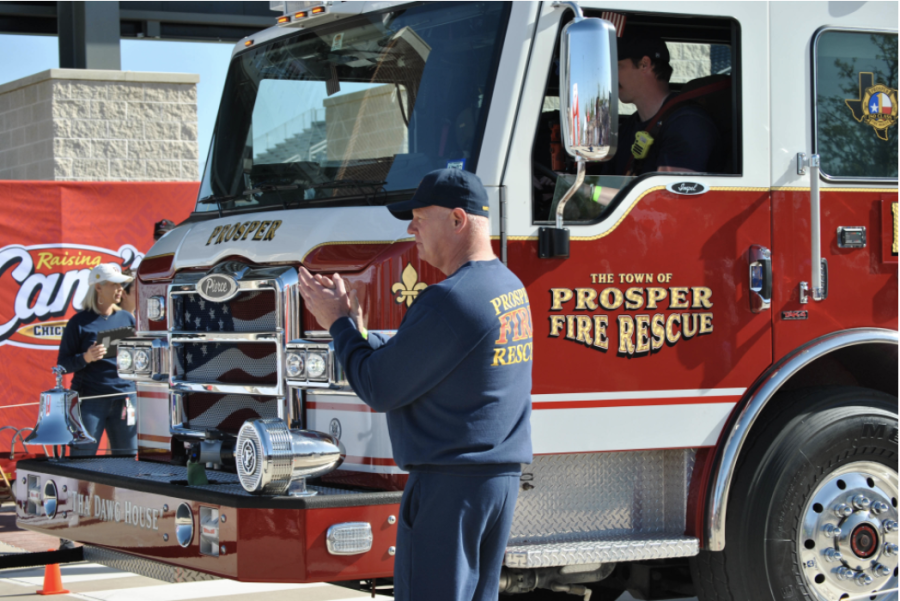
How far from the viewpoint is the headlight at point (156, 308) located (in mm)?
5078

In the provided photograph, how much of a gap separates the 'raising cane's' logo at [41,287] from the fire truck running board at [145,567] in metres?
4.69

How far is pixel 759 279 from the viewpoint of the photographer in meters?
4.50

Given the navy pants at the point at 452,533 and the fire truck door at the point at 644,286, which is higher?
the fire truck door at the point at 644,286

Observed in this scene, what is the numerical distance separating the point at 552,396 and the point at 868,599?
1725 mm

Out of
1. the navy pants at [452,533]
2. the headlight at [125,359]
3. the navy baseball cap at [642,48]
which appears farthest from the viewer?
the headlight at [125,359]

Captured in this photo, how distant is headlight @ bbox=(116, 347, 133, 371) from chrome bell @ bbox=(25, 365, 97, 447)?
0.99ft

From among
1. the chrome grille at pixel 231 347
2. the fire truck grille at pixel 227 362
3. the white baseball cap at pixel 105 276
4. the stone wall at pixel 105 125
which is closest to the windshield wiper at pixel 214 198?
the chrome grille at pixel 231 347

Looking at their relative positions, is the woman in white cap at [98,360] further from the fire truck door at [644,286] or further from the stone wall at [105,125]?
the fire truck door at [644,286]

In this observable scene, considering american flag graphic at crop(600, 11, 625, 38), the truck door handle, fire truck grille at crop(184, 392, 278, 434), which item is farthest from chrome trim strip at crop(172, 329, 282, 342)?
the truck door handle

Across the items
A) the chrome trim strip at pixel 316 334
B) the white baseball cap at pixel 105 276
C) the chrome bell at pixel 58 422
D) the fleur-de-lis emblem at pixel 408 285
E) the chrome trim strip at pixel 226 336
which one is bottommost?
the chrome bell at pixel 58 422

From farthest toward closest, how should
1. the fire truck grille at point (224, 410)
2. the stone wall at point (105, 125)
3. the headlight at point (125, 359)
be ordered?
the stone wall at point (105, 125)
the headlight at point (125, 359)
the fire truck grille at point (224, 410)

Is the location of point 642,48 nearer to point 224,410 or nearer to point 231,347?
point 231,347

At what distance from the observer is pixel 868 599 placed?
469 cm

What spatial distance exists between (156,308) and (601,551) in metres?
2.33
